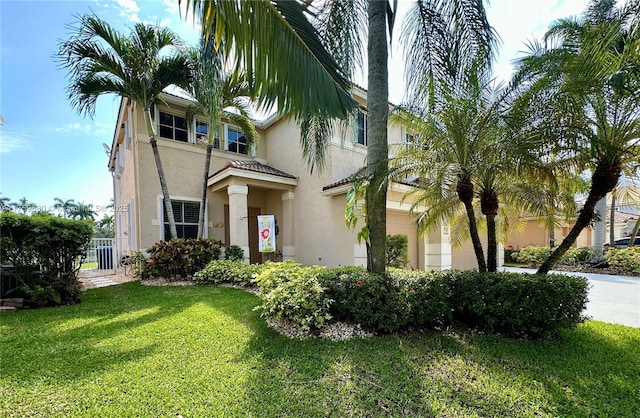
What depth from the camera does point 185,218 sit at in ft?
42.8

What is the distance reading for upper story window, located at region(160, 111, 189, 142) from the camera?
41.1 ft

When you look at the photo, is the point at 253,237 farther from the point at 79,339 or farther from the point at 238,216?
the point at 79,339

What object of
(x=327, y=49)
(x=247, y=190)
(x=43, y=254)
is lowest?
(x=43, y=254)

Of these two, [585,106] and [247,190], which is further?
[247,190]

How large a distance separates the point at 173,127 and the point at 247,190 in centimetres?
474

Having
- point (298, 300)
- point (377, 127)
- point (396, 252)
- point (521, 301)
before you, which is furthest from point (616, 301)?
point (298, 300)

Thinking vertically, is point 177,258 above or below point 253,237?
below

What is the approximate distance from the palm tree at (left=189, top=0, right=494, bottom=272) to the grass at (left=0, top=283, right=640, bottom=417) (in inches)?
90.3

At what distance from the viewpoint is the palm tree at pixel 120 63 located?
934 cm

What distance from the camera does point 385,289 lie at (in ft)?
17.5

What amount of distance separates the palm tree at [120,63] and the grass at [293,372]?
8246 millimetres

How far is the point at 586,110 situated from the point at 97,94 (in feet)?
48.8

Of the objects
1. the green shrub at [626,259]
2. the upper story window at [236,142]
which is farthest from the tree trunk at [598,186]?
the upper story window at [236,142]

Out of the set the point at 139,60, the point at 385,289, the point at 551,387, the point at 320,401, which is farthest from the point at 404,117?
the point at 139,60
